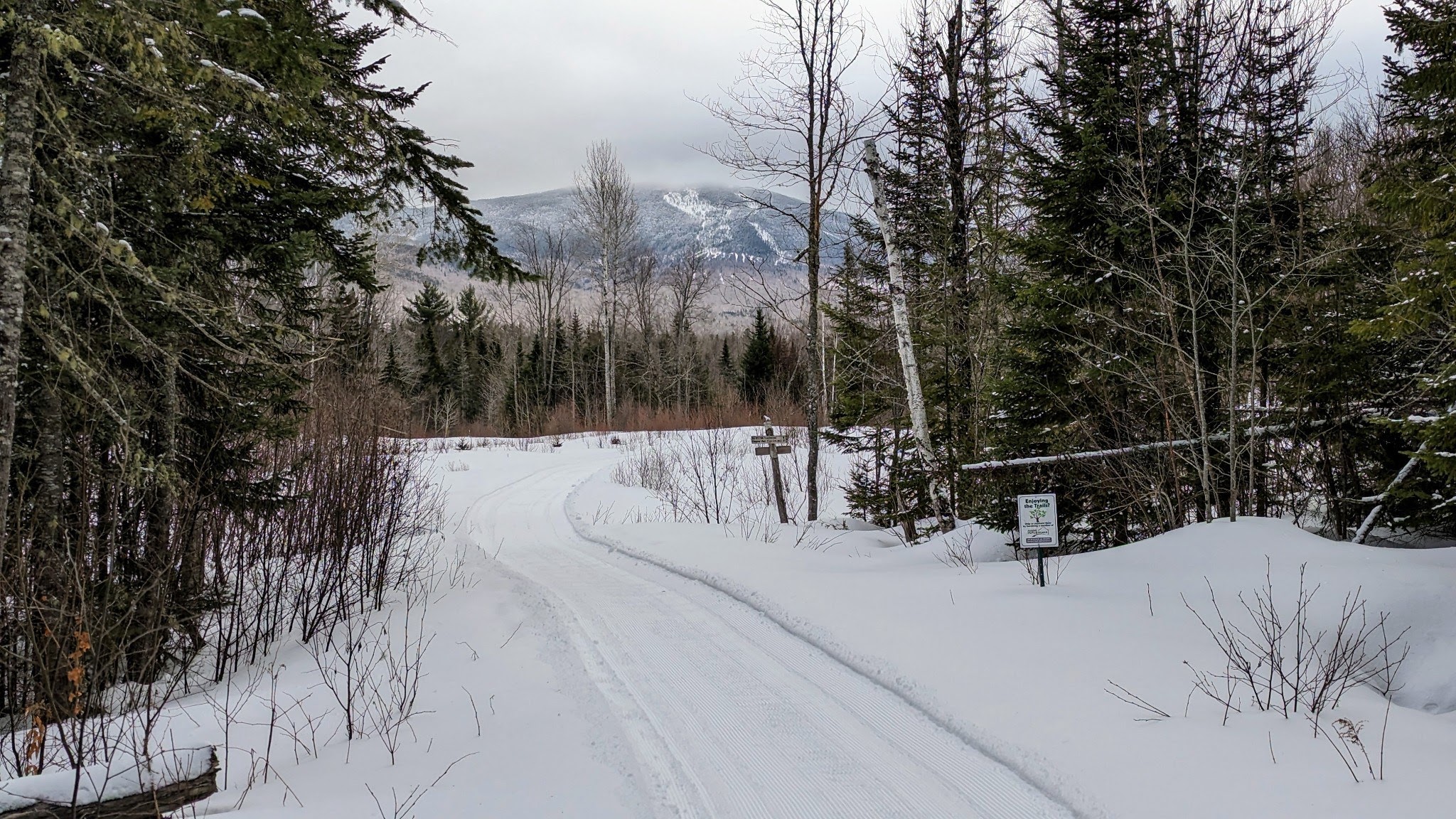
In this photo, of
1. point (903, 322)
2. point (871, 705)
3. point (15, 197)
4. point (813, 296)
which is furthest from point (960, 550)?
point (15, 197)

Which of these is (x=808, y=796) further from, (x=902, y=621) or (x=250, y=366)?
(x=250, y=366)

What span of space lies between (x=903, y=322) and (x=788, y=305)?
2.66m

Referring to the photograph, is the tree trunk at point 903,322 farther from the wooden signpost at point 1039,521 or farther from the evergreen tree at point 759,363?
the evergreen tree at point 759,363

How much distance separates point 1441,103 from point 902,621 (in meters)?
7.43

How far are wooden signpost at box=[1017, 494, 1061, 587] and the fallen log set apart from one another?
18.0ft

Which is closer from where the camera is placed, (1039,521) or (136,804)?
(136,804)

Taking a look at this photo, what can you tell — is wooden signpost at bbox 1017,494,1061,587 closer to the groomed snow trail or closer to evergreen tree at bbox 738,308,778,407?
the groomed snow trail

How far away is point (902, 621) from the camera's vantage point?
5430mm

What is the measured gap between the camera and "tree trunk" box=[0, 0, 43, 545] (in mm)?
3664

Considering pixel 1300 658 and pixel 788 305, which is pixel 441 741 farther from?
pixel 788 305

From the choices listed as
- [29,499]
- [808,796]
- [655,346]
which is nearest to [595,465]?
[29,499]

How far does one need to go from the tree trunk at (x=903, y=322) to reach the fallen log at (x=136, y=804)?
872 cm

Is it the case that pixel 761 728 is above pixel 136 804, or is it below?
below

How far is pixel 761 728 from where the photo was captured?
3.86 metres
